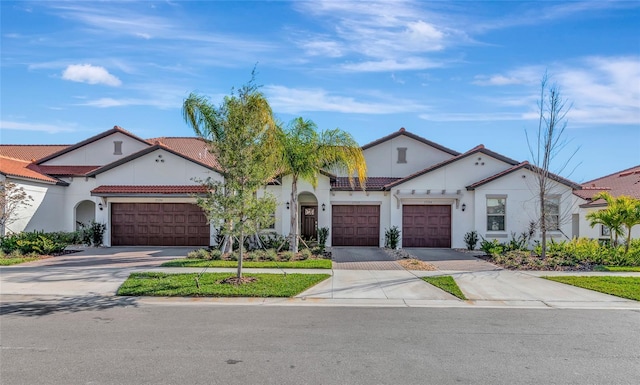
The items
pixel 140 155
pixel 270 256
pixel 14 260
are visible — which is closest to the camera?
pixel 14 260

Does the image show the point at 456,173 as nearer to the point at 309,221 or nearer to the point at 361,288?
the point at 309,221

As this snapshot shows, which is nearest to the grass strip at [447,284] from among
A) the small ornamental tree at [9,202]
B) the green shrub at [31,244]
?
the green shrub at [31,244]

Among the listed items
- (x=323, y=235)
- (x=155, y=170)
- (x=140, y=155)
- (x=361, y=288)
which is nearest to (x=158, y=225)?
(x=155, y=170)

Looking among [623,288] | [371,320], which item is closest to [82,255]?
[371,320]

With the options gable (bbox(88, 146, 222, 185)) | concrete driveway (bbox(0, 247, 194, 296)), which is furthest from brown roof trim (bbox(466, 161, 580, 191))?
concrete driveway (bbox(0, 247, 194, 296))

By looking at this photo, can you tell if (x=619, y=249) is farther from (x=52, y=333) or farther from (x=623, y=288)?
(x=52, y=333)

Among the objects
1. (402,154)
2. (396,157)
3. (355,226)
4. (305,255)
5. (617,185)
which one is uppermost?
(402,154)

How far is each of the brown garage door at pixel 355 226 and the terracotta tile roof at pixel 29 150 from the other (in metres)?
19.2

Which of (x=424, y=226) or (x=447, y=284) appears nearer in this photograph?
(x=447, y=284)

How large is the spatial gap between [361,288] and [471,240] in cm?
1113

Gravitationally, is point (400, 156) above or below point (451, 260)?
above

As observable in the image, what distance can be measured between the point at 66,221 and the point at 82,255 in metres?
6.13

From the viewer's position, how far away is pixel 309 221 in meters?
23.5

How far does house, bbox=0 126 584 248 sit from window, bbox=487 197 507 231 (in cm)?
4
